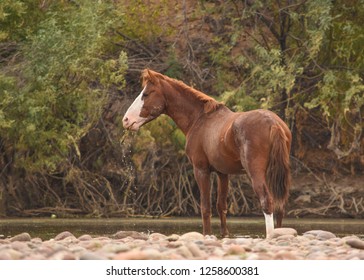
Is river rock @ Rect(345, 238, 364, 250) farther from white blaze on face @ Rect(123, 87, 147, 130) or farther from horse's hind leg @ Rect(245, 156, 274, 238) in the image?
white blaze on face @ Rect(123, 87, 147, 130)

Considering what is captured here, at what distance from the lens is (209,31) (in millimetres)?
19016

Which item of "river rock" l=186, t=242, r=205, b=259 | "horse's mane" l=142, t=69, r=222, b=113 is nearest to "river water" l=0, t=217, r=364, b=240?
"horse's mane" l=142, t=69, r=222, b=113

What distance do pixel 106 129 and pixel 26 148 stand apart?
1932 mm

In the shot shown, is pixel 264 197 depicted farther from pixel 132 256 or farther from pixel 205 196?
pixel 132 256

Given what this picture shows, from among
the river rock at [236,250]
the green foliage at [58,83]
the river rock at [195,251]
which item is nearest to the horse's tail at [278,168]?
the river rock at [236,250]

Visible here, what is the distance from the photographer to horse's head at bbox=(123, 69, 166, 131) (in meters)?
11.3

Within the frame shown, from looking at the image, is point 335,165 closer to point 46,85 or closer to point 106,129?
point 106,129

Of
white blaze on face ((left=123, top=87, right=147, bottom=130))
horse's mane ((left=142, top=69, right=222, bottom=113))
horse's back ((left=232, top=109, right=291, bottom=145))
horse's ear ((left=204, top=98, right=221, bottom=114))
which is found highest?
horse's mane ((left=142, top=69, right=222, bottom=113))

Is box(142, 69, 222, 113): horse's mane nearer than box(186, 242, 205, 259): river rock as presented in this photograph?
No

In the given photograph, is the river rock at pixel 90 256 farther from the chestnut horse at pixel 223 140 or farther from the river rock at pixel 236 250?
the chestnut horse at pixel 223 140

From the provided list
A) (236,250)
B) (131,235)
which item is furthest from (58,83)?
(236,250)

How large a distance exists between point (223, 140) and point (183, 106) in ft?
3.19
